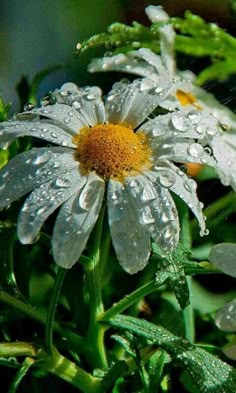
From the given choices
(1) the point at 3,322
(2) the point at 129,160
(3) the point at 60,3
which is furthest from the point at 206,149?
(3) the point at 60,3

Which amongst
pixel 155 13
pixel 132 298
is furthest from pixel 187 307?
pixel 155 13

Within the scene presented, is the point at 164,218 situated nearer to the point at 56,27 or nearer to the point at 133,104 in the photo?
the point at 133,104

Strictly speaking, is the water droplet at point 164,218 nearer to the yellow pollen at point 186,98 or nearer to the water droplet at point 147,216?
the water droplet at point 147,216

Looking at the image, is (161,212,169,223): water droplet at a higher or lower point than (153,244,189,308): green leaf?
higher

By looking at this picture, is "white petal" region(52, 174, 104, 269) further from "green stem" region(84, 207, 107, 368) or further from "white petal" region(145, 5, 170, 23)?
"white petal" region(145, 5, 170, 23)

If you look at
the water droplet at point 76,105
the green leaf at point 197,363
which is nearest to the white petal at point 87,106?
the water droplet at point 76,105

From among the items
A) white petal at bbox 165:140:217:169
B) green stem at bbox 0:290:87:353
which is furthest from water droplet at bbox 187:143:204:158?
green stem at bbox 0:290:87:353
